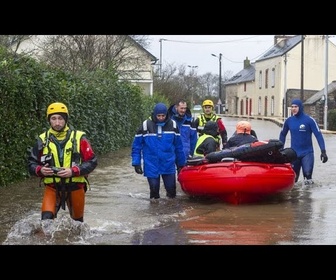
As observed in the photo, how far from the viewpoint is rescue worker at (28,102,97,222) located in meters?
7.83

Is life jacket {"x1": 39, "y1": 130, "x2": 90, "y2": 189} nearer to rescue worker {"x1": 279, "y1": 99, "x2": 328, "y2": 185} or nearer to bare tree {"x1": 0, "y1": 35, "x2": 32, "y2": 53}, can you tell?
rescue worker {"x1": 279, "y1": 99, "x2": 328, "y2": 185}

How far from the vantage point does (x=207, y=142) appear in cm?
1220

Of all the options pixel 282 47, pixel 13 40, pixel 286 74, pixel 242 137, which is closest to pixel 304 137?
pixel 242 137

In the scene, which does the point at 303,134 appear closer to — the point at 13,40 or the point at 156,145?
the point at 156,145

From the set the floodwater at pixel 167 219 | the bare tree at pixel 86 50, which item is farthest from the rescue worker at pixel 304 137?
the bare tree at pixel 86 50

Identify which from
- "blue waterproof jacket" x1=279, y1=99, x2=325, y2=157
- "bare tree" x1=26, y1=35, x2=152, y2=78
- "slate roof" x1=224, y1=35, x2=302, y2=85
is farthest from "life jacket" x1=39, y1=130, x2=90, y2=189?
"slate roof" x1=224, y1=35, x2=302, y2=85

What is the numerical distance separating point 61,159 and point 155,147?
3550 millimetres

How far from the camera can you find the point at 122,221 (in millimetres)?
9758

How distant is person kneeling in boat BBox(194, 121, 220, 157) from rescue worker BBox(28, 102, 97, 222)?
4.47 metres

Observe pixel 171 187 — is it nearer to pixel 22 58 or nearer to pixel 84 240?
pixel 84 240

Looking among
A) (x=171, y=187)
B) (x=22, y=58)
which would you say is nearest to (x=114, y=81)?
(x=22, y=58)

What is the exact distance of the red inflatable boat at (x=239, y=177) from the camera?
11000 mm
